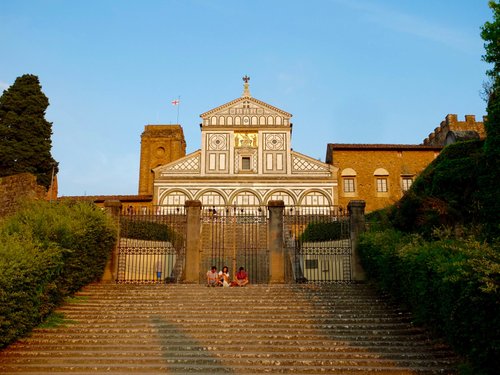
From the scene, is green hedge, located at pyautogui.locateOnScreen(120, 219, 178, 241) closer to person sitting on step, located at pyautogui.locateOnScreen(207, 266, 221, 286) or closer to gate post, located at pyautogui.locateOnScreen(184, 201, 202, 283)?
gate post, located at pyautogui.locateOnScreen(184, 201, 202, 283)

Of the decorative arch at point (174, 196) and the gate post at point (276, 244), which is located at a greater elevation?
the decorative arch at point (174, 196)

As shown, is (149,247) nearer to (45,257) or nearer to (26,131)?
(45,257)

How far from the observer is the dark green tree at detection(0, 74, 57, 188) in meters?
32.2

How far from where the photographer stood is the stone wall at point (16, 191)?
1972cm

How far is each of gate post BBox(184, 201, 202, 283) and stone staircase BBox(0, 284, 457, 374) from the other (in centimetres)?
201

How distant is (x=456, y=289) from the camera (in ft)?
28.3

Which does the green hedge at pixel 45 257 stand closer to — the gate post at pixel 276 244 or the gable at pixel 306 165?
the gate post at pixel 276 244

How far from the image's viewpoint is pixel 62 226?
12961mm

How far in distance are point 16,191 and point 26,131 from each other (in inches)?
578

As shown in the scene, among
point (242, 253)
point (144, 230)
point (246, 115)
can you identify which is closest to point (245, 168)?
point (246, 115)

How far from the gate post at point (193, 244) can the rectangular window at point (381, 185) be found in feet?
91.7

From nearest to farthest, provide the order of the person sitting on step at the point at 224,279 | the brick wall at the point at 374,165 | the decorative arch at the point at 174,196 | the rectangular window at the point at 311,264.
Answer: the person sitting on step at the point at 224,279 < the rectangular window at the point at 311,264 < the decorative arch at the point at 174,196 < the brick wall at the point at 374,165

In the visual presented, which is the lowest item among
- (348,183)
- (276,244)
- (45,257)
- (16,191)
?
(45,257)

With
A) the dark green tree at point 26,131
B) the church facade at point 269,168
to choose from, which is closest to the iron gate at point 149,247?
the dark green tree at point 26,131
